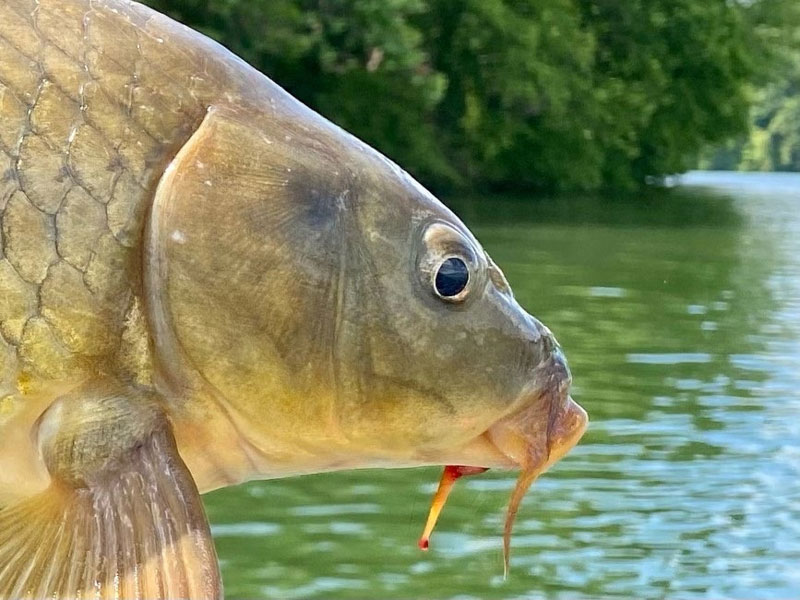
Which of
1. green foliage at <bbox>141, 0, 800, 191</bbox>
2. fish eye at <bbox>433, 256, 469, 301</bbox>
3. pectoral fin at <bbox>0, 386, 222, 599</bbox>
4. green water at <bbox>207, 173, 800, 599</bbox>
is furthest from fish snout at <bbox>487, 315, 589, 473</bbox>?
green foliage at <bbox>141, 0, 800, 191</bbox>

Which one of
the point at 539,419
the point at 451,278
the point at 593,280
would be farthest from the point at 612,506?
the point at 593,280

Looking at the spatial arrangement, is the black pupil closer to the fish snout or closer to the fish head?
the fish head

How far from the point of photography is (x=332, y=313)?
72.8 inches

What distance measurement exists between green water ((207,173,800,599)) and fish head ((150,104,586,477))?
2.87 metres

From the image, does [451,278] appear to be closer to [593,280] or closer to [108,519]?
[108,519]

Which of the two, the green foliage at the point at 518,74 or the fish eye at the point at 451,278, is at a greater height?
the green foliage at the point at 518,74

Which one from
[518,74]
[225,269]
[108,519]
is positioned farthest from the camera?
[518,74]

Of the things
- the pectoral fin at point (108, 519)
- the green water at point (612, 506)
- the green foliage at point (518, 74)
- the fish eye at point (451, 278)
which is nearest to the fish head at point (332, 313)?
the fish eye at point (451, 278)

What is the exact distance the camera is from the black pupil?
1.91 meters

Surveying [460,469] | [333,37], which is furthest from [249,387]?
[333,37]

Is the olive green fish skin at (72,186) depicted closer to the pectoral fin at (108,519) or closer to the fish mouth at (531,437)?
the pectoral fin at (108,519)

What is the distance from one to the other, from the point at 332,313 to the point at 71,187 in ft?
1.32

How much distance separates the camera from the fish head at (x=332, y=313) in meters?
1.79

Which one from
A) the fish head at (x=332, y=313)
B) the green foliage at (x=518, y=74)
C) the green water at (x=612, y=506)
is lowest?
the green water at (x=612, y=506)
